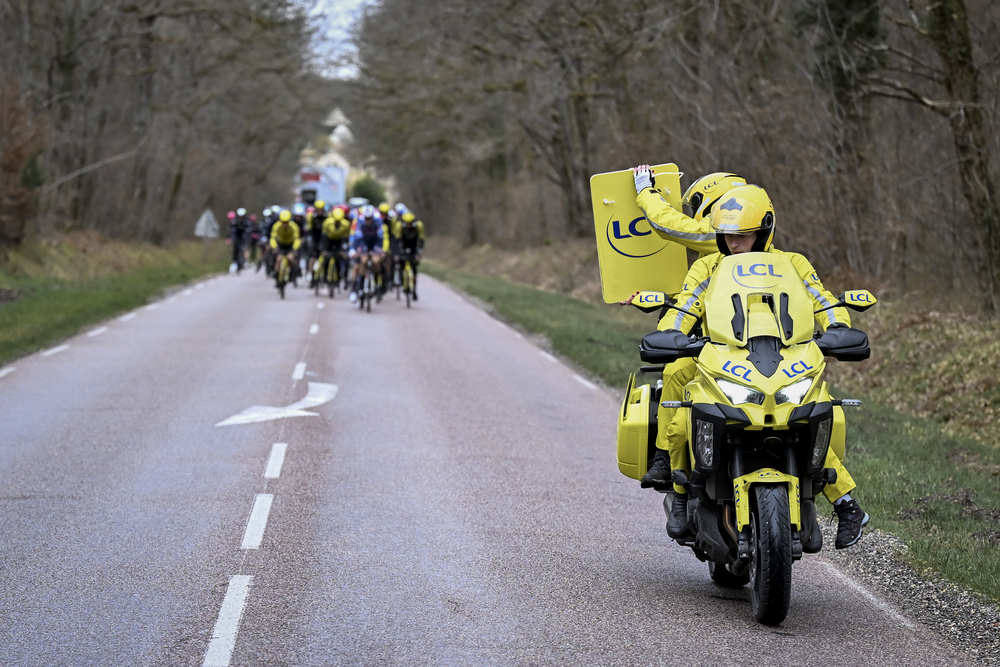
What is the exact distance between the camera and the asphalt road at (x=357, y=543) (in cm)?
557

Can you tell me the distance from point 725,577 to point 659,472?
0.68 metres

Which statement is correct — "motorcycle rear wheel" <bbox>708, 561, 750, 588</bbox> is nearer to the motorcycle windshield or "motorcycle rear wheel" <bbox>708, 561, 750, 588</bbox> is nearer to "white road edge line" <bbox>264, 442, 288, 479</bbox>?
the motorcycle windshield

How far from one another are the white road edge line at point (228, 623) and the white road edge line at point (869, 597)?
302 centimetres

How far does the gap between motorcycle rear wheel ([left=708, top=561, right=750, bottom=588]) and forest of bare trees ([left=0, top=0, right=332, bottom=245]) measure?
2796 cm

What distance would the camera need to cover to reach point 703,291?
6.29 meters

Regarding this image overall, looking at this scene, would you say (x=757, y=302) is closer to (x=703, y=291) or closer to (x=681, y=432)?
(x=703, y=291)

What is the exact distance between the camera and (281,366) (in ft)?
54.2

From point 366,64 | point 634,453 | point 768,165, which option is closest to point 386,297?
point 768,165

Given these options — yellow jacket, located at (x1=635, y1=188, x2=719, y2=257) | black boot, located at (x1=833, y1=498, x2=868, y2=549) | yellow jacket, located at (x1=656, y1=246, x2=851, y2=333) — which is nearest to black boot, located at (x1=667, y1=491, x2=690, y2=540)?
black boot, located at (x1=833, y1=498, x2=868, y2=549)

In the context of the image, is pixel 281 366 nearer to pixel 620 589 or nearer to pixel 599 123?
pixel 620 589

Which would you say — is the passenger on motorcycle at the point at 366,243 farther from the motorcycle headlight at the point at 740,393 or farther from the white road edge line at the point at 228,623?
the motorcycle headlight at the point at 740,393

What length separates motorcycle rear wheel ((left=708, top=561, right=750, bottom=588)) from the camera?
21.4 feet

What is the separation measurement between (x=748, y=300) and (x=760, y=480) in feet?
2.63

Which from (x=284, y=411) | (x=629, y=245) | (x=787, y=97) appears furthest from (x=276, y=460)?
(x=787, y=97)
